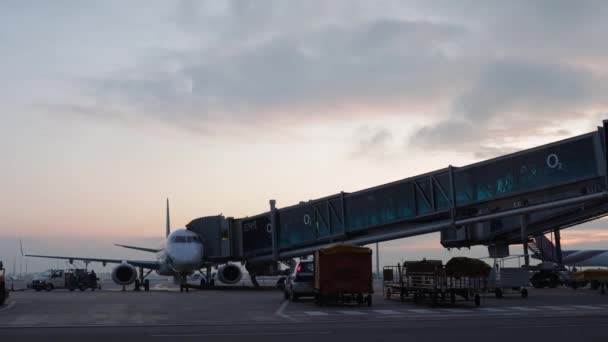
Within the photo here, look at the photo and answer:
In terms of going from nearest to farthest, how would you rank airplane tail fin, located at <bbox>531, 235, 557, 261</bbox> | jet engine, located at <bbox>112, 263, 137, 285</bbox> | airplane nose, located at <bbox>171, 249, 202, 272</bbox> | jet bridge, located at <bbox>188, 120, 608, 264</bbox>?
jet bridge, located at <bbox>188, 120, 608, 264</bbox> < airplane nose, located at <bbox>171, 249, 202, 272</bbox> < jet engine, located at <bbox>112, 263, 137, 285</bbox> < airplane tail fin, located at <bbox>531, 235, 557, 261</bbox>

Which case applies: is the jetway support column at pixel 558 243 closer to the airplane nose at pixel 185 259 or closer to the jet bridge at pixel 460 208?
the jet bridge at pixel 460 208

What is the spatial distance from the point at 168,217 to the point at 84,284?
21.7 metres

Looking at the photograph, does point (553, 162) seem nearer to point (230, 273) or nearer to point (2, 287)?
point (2, 287)

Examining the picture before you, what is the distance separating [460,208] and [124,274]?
28.9 metres

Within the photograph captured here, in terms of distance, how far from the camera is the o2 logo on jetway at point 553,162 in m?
27.6

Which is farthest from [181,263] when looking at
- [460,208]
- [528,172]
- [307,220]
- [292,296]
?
[528,172]

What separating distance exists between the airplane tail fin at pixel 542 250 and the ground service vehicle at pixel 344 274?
100.0ft

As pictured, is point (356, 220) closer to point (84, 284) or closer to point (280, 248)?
point (280, 248)

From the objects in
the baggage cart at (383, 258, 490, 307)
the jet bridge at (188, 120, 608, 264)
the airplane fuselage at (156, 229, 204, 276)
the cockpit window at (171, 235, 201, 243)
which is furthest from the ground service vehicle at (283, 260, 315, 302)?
the cockpit window at (171, 235, 201, 243)

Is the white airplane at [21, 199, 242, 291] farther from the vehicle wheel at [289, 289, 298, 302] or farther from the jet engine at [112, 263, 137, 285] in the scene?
the vehicle wheel at [289, 289, 298, 302]

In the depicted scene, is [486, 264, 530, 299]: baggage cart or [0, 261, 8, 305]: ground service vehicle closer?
[0, 261, 8, 305]: ground service vehicle

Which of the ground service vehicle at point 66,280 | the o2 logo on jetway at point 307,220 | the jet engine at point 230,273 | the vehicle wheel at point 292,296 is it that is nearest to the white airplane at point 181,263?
the jet engine at point 230,273

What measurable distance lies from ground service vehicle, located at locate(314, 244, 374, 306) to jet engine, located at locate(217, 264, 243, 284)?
2347 centimetres

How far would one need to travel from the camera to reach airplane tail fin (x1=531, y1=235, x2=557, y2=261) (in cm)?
5397
